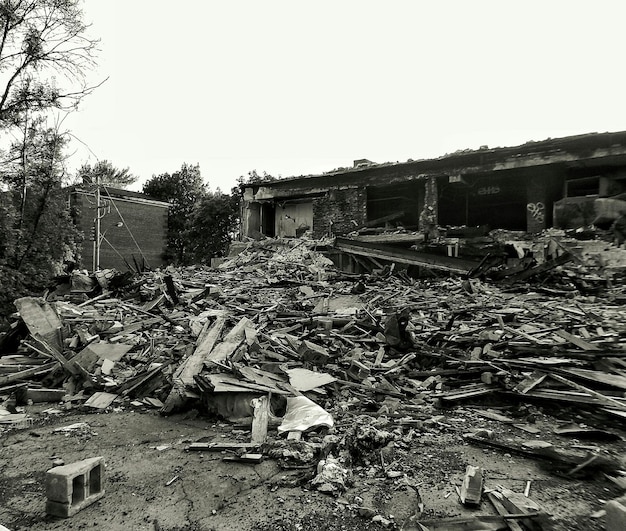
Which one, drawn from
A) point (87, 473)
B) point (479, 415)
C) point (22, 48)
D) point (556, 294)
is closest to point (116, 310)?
point (87, 473)

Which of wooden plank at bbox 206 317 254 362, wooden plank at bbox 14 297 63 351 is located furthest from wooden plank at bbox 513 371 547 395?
wooden plank at bbox 14 297 63 351

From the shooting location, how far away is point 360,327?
785 centimetres

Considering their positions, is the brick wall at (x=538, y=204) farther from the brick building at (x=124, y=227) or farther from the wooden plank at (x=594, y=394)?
the brick building at (x=124, y=227)

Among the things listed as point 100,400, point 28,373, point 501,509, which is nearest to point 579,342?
point 501,509

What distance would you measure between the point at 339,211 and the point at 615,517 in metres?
17.8

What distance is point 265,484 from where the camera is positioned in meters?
3.39

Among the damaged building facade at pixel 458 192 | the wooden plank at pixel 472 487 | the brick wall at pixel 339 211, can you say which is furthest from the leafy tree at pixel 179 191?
the wooden plank at pixel 472 487

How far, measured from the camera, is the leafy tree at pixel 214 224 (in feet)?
114

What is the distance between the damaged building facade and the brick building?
46.0 ft

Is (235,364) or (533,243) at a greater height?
(533,243)

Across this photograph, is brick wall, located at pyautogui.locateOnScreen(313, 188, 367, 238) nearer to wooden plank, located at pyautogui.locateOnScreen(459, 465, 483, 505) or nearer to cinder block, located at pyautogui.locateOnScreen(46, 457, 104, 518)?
wooden plank, located at pyautogui.locateOnScreen(459, 465, 483, 505)

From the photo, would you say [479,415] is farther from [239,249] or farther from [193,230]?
[193,230]

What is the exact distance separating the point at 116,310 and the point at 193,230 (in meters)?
26.7

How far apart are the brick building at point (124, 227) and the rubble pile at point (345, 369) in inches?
908
